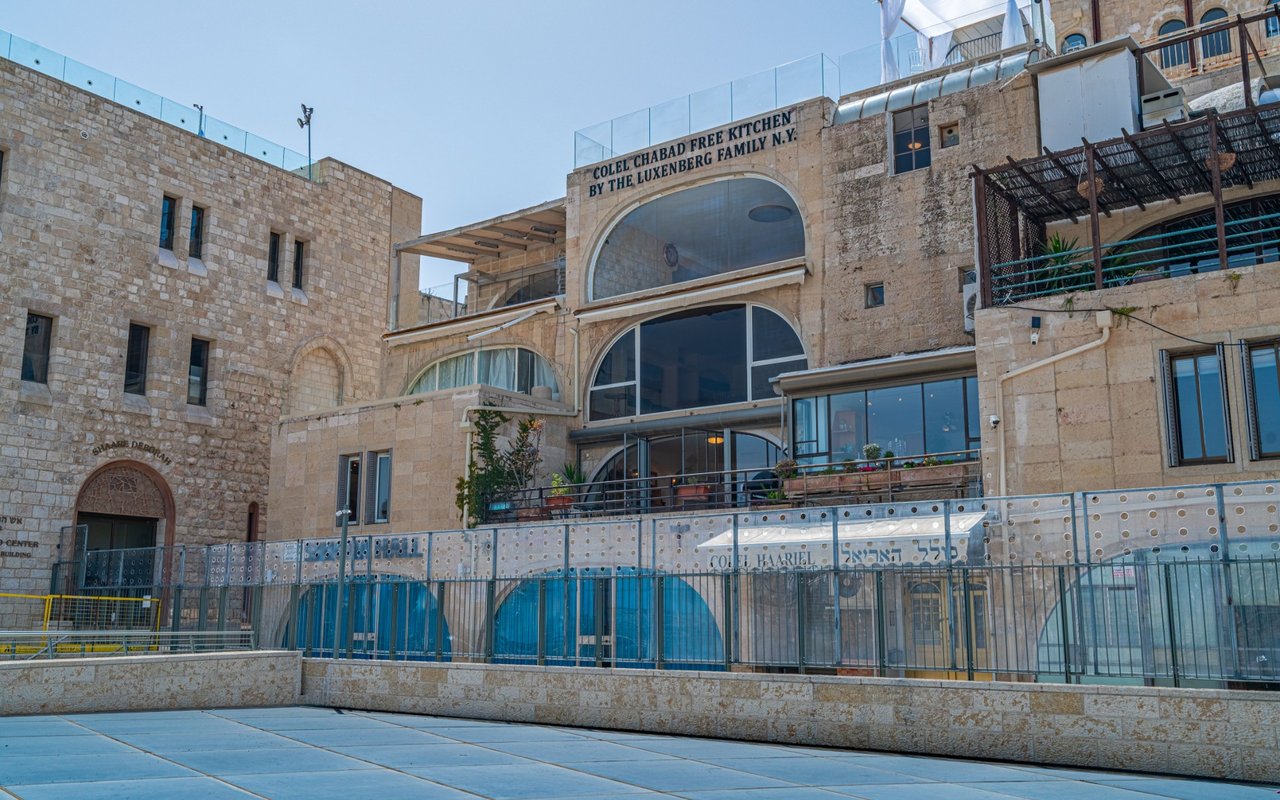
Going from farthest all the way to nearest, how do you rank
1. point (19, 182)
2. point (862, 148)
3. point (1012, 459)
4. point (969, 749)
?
point (19, 182), point (862, 148), point (1012, 459), point (969, 749)

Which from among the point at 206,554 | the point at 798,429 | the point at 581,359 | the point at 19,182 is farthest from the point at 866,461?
the point at 19,182

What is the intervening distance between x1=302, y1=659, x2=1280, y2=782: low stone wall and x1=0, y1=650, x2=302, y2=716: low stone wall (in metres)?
1.54

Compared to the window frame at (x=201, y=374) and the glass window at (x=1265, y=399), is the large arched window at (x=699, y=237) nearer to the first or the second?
the window frame at (x=201, y=374)

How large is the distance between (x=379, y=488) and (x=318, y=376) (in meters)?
7.96

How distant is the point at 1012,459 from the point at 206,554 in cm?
1535

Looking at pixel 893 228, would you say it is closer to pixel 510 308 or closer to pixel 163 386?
pixel 510 308

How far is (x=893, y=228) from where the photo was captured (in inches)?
1028

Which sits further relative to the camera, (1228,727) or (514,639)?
(514,639)

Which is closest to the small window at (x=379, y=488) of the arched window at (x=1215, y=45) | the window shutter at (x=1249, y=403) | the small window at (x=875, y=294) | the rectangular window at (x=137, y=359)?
the rectangular window at (x=137, y=359)

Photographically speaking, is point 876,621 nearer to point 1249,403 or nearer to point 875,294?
point 1249,403

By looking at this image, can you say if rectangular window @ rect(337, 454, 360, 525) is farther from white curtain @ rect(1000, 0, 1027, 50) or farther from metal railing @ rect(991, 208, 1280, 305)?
white curtain @ rect(1000, 0, 1027, 50)

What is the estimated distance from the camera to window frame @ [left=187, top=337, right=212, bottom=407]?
32.7 meters

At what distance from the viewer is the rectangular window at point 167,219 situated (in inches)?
1282

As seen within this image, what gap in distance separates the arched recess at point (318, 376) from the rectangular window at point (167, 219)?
4.93 m
